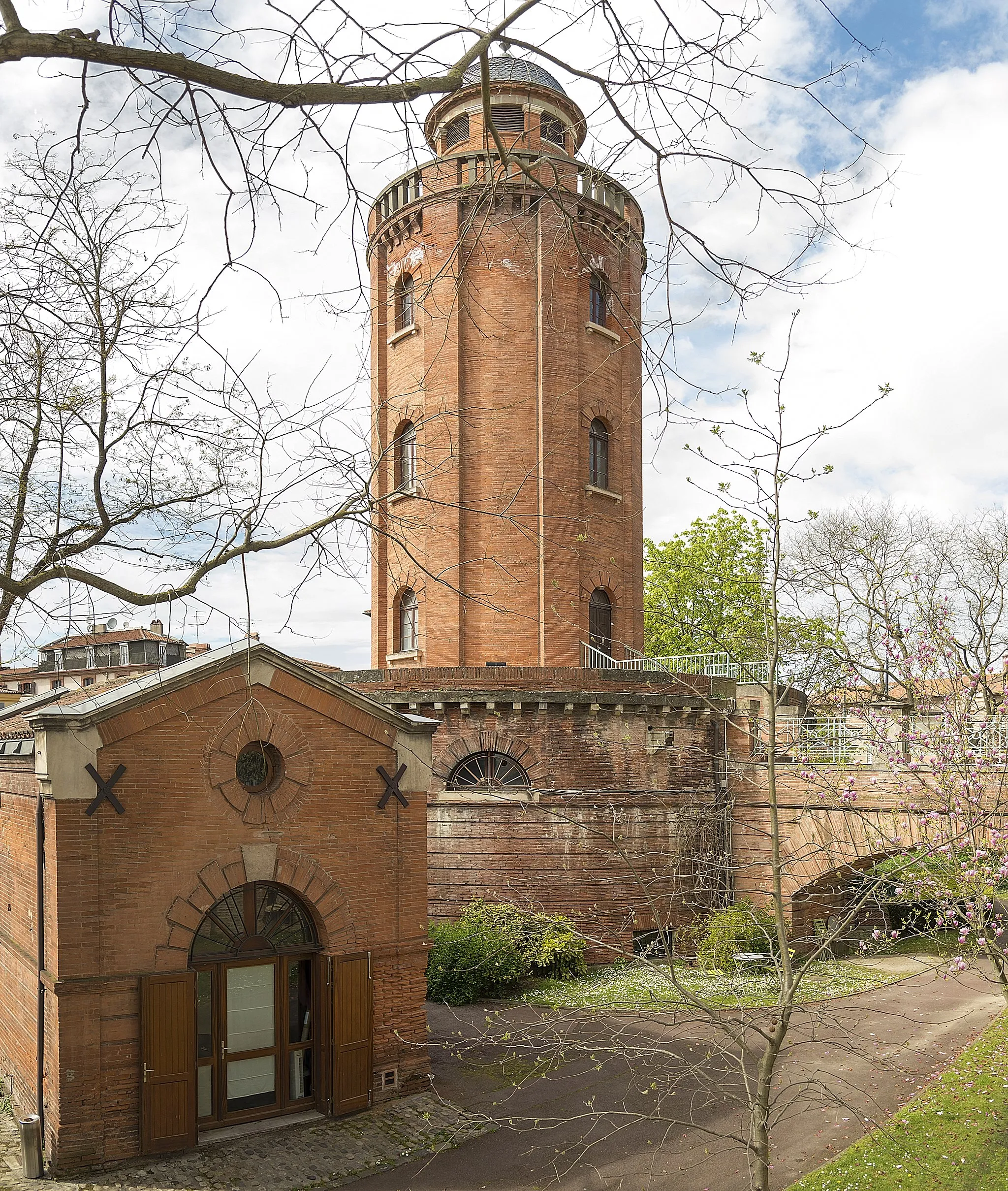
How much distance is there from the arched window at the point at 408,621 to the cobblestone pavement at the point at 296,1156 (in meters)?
12.3

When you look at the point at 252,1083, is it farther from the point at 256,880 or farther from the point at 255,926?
the point at 256,880

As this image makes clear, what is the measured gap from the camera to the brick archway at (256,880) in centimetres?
1149

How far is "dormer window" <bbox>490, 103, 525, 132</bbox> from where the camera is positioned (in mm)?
23609

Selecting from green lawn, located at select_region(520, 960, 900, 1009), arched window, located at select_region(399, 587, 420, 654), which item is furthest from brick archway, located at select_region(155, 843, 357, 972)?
arched window, located at select_region(399, 587, 420, 654)

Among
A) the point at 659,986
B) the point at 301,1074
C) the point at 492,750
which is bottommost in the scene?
the point at 659,986

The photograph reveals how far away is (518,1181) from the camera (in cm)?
1087

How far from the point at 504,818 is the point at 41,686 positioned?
54.7 metres

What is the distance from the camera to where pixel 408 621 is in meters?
24.0

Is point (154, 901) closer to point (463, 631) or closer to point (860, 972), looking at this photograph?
point (463, 631)

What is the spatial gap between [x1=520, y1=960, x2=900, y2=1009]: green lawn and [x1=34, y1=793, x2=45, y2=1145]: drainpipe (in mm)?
8579

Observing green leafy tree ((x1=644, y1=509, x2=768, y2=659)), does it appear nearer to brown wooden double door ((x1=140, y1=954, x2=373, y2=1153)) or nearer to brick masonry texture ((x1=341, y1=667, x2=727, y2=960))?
brick masonry texture ((x1=341, y1=667, x2=727, y2=960))

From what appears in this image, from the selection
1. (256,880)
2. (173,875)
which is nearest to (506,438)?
(256,880)

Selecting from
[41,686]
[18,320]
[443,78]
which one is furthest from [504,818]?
[41,686]

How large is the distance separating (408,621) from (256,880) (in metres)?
12.2
